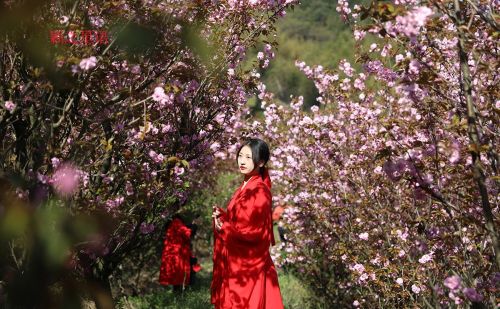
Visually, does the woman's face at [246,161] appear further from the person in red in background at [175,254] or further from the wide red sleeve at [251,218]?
the person in red in background at [175,254]

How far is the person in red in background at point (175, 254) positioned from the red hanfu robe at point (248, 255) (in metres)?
3.67

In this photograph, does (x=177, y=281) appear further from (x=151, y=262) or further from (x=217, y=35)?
(x=217, y=35)

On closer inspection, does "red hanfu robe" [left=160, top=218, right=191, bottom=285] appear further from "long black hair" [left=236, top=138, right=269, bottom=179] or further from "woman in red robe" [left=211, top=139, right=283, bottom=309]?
"long black hair" [left=236, top=138, right=269, bottom=179]

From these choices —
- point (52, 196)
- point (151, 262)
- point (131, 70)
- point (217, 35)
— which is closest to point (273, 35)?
point (217, 35)

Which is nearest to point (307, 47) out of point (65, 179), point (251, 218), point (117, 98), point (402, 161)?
point (251, 218)

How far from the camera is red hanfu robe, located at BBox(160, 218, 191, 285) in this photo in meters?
8.06

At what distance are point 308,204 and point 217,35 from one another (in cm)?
257

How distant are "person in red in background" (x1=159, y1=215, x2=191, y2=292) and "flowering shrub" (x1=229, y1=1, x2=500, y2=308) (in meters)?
1.56

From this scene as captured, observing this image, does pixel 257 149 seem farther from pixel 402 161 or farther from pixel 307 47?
pixel 307 47

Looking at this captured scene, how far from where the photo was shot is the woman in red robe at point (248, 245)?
14.2 feet

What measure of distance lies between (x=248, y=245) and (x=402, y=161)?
161 centimetres

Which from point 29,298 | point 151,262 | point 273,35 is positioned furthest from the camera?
point 151,262

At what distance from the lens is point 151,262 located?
31.9 ft

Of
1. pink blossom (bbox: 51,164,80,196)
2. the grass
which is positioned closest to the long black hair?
pink blossom (bbox: 51,164,80,196)
